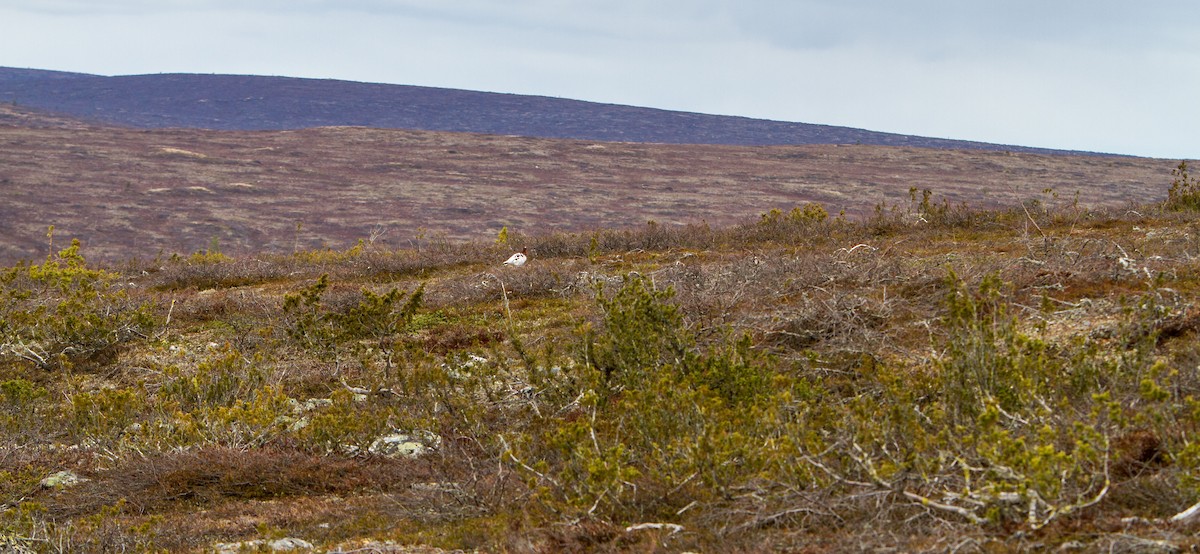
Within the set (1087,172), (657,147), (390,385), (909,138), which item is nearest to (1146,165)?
(1087,172)

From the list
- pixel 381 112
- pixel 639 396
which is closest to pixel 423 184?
pixel 639 396

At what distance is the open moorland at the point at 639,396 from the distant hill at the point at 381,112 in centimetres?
9310

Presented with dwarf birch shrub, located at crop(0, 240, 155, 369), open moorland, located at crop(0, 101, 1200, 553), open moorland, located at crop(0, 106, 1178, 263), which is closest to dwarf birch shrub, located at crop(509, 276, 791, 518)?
open moorland, located at crop(0, 101, 1200, 553)

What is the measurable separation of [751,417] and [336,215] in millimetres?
40600

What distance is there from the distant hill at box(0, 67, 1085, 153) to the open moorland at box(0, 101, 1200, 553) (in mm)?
93099

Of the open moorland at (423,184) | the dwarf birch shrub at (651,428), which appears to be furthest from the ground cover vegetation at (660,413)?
the open moorland at (423,184)

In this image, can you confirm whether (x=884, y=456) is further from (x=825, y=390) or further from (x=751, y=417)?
(x=825, y=390)

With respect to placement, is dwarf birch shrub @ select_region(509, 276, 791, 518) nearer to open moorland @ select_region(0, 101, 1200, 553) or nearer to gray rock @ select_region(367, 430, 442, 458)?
open moorland @ select_region(0, 101, 1200, 553)

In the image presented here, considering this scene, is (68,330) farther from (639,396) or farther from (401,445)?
(639,396)

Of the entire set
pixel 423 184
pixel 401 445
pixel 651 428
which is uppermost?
pixel 651 428

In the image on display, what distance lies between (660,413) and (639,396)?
0.46 ft

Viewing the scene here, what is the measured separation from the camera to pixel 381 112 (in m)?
115

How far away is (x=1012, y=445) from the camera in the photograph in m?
3.26

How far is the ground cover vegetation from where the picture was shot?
3.60m
